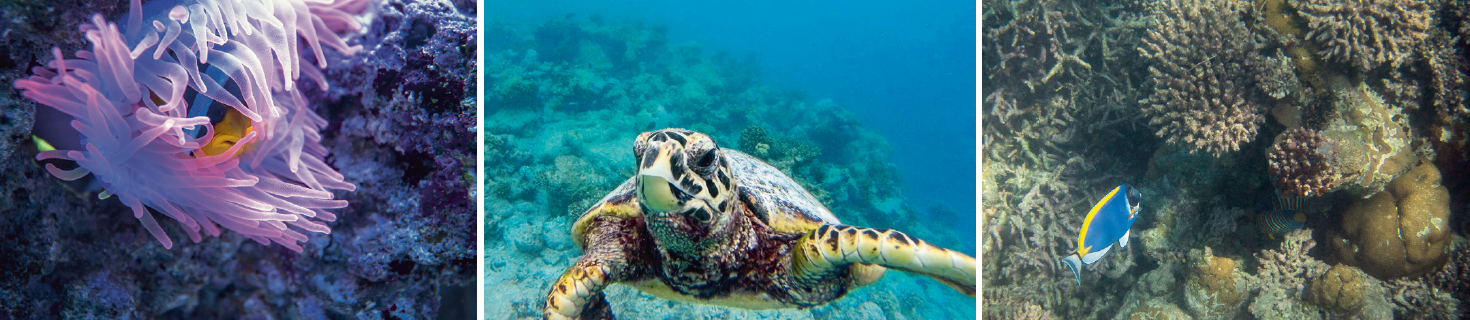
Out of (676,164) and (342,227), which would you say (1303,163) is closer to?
(676,164)

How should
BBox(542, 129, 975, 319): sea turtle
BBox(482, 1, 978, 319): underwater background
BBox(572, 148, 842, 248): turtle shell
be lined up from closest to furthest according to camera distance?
BBox(542, 129, 975, 319): sea turtle → BBox(572, 148, 842, 248): turtle shell → BBox(482, 1, 978, 319): underwater background

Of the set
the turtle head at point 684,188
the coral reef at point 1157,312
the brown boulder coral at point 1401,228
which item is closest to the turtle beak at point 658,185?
the turtle head at point 684,188

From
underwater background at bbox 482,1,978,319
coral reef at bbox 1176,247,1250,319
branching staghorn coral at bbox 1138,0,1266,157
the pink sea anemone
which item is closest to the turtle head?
the pink sea anemone

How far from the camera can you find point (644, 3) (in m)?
19.8

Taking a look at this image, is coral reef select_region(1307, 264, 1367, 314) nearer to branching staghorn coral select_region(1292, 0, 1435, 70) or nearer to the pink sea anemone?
branching staghorn coral select_region(1292, 0, 1435, 70)

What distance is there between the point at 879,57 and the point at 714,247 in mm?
20470

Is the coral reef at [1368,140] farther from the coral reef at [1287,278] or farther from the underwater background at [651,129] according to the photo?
the underwater background at [651,129]

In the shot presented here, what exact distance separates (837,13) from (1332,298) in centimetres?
2877

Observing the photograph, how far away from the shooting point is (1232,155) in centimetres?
189

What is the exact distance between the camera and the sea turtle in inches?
39.7

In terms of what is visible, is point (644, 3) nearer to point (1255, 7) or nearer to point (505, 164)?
point (505, 164)

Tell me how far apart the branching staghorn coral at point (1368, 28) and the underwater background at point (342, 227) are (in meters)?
2.63

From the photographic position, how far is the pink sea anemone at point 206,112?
62 centimetres

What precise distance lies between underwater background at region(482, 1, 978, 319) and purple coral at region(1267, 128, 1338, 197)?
1.15 meters
